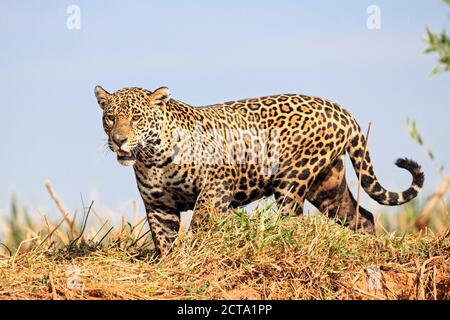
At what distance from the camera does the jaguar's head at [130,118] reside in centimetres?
1009

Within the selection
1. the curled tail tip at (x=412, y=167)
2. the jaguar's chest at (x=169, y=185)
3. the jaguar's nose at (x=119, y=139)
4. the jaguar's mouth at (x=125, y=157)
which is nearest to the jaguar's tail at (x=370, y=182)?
the curled tail tip at (x=412, y=167)

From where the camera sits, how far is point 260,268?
28.8ft

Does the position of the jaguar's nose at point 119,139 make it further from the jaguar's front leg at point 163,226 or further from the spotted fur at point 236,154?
the jaguar's front leg at point 163,226

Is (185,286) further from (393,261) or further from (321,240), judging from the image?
(393,261)

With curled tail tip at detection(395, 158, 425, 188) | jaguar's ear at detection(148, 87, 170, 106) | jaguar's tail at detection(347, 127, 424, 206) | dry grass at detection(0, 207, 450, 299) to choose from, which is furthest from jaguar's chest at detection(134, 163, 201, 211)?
curled tail tip at detection(395, 158, 425, 188)

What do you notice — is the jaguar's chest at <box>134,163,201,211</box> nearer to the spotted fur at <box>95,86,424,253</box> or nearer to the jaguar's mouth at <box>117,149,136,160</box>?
the spotted fur at <box>95,86,424,253</box>

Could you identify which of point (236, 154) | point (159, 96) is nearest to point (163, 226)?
point (236, 154)

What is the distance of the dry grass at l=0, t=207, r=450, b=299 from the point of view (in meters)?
8.56

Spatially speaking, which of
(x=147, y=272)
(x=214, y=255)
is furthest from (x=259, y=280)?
(x=147, y=272)

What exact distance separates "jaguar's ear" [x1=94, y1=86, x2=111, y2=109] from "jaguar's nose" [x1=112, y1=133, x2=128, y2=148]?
588 millimetres

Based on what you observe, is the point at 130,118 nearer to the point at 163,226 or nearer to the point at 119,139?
the point at 119,139

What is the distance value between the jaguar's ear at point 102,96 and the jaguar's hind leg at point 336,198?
9.78 ft

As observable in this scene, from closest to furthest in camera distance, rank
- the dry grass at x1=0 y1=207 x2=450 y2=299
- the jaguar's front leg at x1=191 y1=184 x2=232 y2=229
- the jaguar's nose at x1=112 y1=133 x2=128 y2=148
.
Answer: the dry grass at x1=0 y1=207 x2=450 y2=299 < the jaguar's front leg at x1=191 y1=184 x2=232 y2=229 < the jaguar's nose at x1=112 y1=133 x2=128 y2=148

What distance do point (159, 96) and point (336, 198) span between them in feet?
9.37
